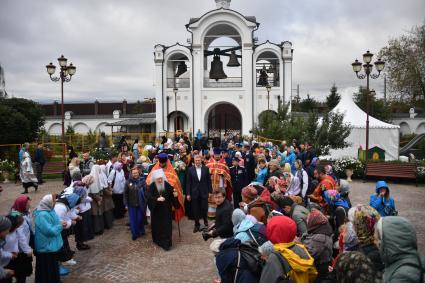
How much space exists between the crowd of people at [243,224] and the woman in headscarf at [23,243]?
0.01m

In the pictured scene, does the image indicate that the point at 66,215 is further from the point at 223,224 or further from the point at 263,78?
the point at 263,78

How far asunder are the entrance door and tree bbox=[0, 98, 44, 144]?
1418 cm

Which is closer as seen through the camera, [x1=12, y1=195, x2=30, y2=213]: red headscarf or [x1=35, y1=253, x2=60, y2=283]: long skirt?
[x1=12, y1=195, x2=30, y2=213]: red headscarf

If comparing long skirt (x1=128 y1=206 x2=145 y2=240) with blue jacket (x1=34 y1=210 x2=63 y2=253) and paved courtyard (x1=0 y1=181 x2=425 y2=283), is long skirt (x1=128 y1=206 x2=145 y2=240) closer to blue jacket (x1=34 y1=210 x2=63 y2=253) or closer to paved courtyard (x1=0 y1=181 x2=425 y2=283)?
paved courtyard (x1=0 y1=181 x2=425 y2=283)

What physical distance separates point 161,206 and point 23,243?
10.7 feet

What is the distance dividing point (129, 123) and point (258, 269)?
30083mm

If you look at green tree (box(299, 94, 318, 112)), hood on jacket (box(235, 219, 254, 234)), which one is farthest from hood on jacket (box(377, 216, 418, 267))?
green tree (box(299, 94, 318, 112))

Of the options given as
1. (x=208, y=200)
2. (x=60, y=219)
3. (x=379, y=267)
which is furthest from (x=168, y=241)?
(x=379, y=267)

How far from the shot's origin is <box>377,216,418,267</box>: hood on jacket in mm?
2881

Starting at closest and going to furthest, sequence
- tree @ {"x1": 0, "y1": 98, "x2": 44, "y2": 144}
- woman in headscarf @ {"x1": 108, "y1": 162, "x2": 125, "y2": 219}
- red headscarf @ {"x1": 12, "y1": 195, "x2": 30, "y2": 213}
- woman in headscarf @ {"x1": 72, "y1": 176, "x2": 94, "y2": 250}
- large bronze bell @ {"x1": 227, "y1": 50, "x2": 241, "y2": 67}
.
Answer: red headscarf @ {"x1": 12, "y1": 195, "x2": 30, "y2": 213}, woman in headscarf @ {"x1": 72, "y1": 176, "x2": 94, "y2": 250}, woman in headscarf @ {"x1": 108, "y1": 162, "x2": 125, "y2": 219}, tree @ {"x1": 0, "y1": 98, "x2": 44, "y2": 144}, large bronze bell @ {"x1": 227, "y1": 50, "x2": 241, "y2": 67}

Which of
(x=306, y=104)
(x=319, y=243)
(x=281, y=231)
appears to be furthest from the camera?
(x=306, y=104)

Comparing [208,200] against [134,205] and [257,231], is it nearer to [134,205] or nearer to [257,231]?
[134,205]

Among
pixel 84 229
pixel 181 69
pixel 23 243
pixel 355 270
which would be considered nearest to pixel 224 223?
pixel 355 270

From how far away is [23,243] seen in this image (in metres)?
5.12
